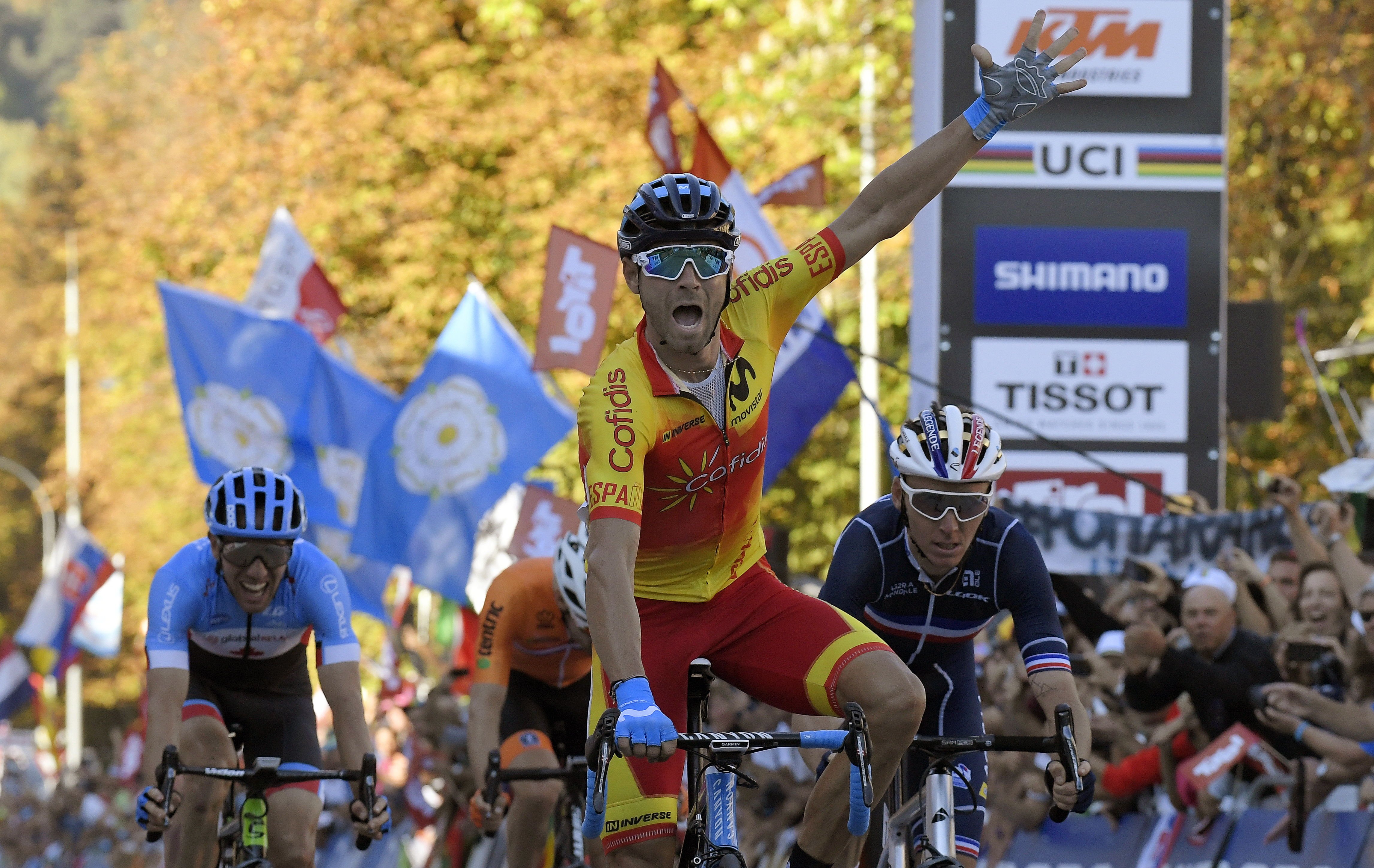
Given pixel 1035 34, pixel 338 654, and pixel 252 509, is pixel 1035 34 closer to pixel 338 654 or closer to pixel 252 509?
pixel 252 509

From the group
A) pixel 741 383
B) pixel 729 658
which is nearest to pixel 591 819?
pixel 729 658

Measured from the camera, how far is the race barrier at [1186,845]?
9.46m

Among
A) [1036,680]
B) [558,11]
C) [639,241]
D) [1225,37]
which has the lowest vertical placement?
[1036,680]

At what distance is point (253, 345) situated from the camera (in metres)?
19.1

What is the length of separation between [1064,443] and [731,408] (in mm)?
7306

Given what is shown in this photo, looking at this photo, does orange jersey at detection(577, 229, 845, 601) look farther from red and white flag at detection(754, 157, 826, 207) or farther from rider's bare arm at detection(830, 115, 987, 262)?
red and white flag at detection(754, 157, 826, 207)

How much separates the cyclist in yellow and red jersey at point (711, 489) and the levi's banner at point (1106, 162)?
6.68 metres

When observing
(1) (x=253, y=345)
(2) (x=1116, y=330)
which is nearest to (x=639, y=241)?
(2) (x=1116, y=330)

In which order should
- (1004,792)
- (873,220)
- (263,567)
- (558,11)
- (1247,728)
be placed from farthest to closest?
(558,11) < (1004,792) < (1247,728) < (263,567) < (873,220)

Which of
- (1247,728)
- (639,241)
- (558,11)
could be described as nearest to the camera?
(639,241)

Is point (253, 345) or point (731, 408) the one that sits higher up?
point (253, 345)

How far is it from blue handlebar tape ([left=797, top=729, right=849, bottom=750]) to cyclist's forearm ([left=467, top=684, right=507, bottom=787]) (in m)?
4.53

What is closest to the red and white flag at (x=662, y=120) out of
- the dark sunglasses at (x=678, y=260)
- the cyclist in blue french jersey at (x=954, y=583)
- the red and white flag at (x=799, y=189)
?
the red and white flag at (x=799, y=189)

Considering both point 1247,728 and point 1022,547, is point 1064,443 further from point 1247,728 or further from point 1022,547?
point 1022,547
